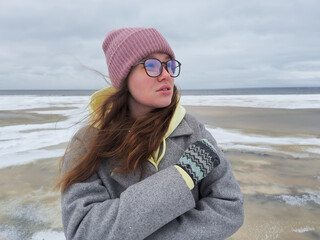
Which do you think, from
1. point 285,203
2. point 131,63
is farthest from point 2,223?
point 285,203

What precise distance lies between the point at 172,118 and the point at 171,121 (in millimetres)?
19

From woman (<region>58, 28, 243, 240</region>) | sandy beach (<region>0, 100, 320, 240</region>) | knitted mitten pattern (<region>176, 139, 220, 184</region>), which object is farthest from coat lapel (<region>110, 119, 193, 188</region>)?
sandy beach (<region>0, 100, 320, 240</region>)

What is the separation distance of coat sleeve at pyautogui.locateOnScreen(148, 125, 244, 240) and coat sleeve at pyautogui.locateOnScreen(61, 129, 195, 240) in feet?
0.23

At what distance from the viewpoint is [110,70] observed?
→ 4.76ft

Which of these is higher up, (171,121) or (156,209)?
(171,121)

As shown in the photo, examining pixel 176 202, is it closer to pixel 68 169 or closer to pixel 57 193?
pixel 68 169

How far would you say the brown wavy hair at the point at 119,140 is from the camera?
1.24 metres

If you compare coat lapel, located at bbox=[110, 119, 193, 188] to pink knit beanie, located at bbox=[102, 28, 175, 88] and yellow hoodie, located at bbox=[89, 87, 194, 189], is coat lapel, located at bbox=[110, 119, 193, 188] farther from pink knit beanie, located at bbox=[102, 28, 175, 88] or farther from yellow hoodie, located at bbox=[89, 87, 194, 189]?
pink knit beanie, located at bbox=[102, 28, 175, 88]

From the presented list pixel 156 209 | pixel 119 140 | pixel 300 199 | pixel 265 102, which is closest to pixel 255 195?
pixel 300 199

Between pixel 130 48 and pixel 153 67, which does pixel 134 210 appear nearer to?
pixel 153 67

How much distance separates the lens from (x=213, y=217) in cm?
105

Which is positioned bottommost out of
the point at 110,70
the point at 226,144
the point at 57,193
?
Result: the point at 226,144

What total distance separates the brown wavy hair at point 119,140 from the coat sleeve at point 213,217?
1.01 feet

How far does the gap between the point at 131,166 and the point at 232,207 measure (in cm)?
52
